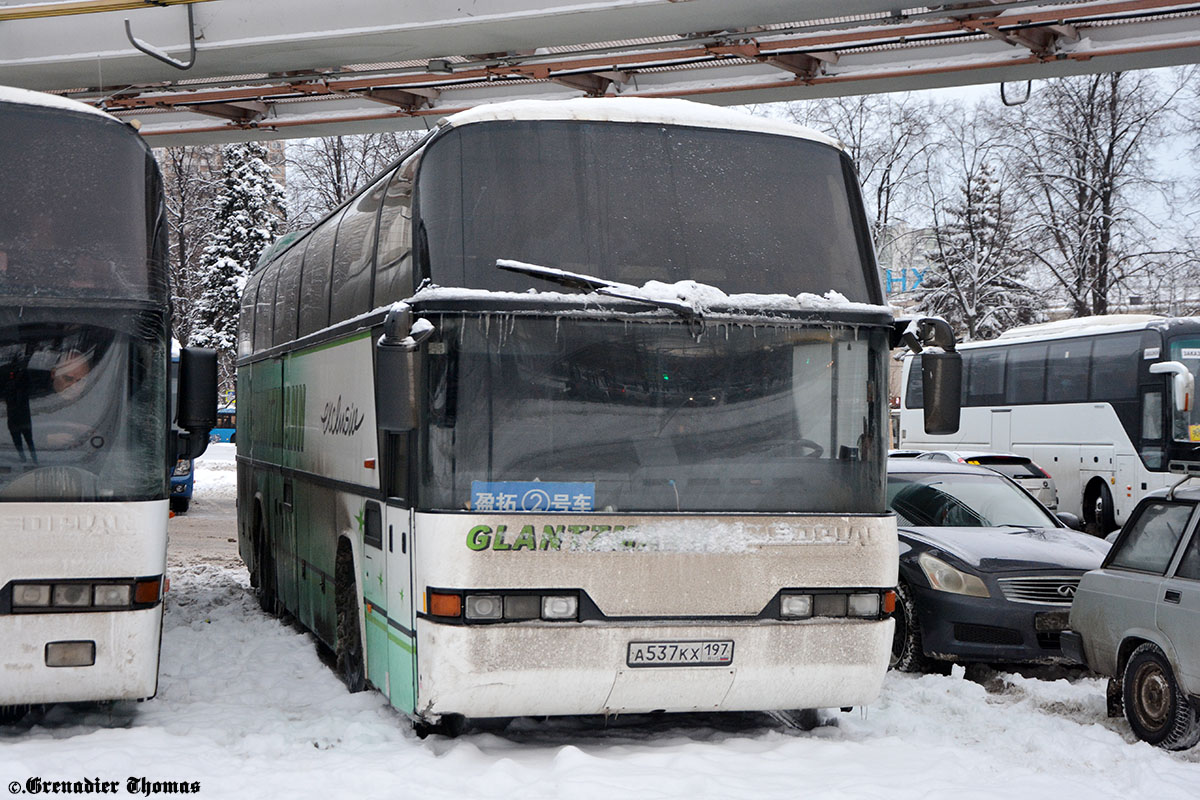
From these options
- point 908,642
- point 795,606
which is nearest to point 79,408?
point 795,606

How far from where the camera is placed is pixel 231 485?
36.1m

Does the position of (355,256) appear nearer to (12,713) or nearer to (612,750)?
(12,713)

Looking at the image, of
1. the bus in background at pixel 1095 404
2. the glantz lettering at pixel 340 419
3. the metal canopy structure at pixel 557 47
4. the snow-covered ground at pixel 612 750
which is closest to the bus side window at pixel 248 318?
the metal canopy structure at pixel 557 47

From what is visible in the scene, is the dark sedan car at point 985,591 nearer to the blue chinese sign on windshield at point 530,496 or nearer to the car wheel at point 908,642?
the car wheel at point 908,642

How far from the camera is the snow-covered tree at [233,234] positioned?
5606cm

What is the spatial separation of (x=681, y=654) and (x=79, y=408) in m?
3.42

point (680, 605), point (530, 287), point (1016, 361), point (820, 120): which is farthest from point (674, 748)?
point (820, 120)

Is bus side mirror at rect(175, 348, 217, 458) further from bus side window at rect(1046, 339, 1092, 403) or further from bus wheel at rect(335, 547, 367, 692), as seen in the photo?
bus side window at rect(1046, 339, 1092, 403)

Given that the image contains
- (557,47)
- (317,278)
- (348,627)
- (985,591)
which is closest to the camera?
(348,627)

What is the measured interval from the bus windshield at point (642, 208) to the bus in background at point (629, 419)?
0.04 ft

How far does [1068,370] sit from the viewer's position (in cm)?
2414

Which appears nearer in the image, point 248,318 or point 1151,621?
point 1151,621

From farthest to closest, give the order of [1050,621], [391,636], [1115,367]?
[1115,367] → [1050,621] → [391,636]

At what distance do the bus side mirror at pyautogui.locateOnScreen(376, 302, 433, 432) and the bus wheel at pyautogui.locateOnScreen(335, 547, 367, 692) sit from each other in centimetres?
214
